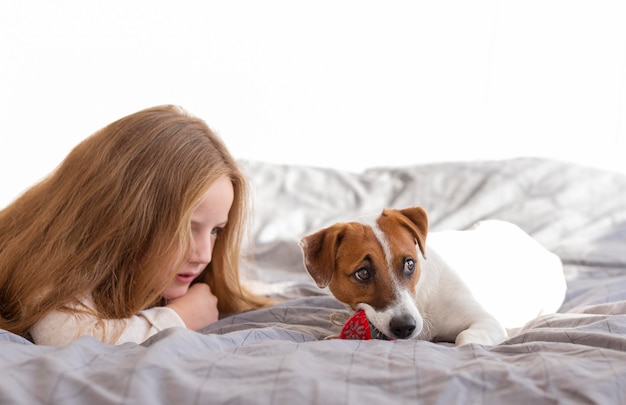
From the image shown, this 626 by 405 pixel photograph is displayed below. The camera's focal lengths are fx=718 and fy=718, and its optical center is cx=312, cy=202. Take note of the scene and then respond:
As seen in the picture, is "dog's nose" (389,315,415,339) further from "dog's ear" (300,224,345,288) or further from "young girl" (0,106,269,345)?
"young girl" (0,106,269,345)

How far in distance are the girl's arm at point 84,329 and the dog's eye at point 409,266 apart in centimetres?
75

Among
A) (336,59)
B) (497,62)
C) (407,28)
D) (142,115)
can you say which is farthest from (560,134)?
(142,115)

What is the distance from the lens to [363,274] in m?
1.94

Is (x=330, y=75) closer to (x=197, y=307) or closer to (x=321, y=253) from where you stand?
(x=197, y=307)

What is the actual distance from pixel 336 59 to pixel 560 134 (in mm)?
1541

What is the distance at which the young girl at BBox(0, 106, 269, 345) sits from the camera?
81.4 inches

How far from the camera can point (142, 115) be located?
7.74ft

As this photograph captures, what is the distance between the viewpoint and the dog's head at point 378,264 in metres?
1.86

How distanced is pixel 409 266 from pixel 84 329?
0.91m

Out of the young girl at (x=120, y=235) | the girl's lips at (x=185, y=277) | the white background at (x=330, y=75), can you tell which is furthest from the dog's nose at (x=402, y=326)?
the white background at (x=330, y=75)

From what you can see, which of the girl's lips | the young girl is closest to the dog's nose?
the young girl

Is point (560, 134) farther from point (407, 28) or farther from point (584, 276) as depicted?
point (584, 276)

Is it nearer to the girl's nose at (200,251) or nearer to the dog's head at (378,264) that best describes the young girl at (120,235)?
the girl's nose at (200,251)

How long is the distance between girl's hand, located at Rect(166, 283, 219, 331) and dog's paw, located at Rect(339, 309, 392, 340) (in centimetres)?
61
